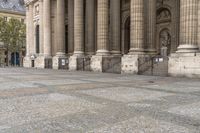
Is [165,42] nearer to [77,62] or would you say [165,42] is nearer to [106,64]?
[106,64]

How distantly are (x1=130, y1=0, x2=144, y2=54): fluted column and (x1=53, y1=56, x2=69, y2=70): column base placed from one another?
Answer: 13.4 metres

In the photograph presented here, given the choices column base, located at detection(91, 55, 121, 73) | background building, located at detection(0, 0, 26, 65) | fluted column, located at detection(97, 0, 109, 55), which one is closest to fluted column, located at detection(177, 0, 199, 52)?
column base, located at detection(91, 55, 121, 73)

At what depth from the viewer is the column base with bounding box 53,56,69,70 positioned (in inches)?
1353

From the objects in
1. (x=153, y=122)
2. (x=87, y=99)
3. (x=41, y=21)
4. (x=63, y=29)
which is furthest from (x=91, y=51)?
(x=153, y=122)

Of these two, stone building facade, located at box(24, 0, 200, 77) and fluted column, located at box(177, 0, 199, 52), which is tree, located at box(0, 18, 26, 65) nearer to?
stone building facade, located at box(24, 0, 200, 77)

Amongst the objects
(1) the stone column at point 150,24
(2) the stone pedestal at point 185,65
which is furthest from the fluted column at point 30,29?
(2) the stone pedestal at point 185,65

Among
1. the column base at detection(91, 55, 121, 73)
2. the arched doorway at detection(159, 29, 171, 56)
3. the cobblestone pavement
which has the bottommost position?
the cobblestone pavement

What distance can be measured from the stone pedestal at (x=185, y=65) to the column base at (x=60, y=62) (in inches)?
698

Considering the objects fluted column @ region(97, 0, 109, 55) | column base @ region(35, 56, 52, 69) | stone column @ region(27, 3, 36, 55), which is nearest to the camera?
fluted column @ region(97, 0, 109, 55)

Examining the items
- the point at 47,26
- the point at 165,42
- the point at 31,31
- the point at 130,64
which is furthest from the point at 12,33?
the point at 130,64

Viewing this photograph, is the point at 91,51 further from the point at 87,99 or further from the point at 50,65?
the point at 87,99

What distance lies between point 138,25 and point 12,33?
48051 mm

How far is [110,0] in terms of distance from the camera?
30188 millimetres

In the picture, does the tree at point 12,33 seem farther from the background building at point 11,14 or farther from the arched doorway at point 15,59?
the arched doorway at point 15,59
